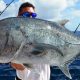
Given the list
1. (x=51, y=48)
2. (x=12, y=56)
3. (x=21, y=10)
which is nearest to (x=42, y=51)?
(x=51, y=48)

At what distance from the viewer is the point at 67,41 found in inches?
144

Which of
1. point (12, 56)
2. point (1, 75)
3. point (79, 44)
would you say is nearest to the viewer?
point (12, 56)

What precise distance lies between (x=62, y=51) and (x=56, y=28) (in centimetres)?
28

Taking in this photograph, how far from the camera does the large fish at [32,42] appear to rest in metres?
3.35

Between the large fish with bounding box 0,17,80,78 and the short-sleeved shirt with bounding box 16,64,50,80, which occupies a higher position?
the large fish with bounding box 0,17,80,78

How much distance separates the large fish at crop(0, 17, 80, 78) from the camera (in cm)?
335

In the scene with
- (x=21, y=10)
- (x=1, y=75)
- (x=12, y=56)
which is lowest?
(x=1, y=75)

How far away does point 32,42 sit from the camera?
3.38 meters

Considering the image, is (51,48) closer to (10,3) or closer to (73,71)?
(10,3)

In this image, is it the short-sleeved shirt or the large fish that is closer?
the large fish

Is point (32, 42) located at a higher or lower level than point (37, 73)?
higher

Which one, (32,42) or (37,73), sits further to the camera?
(37,73)

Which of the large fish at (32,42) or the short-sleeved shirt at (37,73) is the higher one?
the large fish at (32,42)

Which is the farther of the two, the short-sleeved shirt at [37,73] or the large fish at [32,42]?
the short-sleeved shirt at [37,73]
